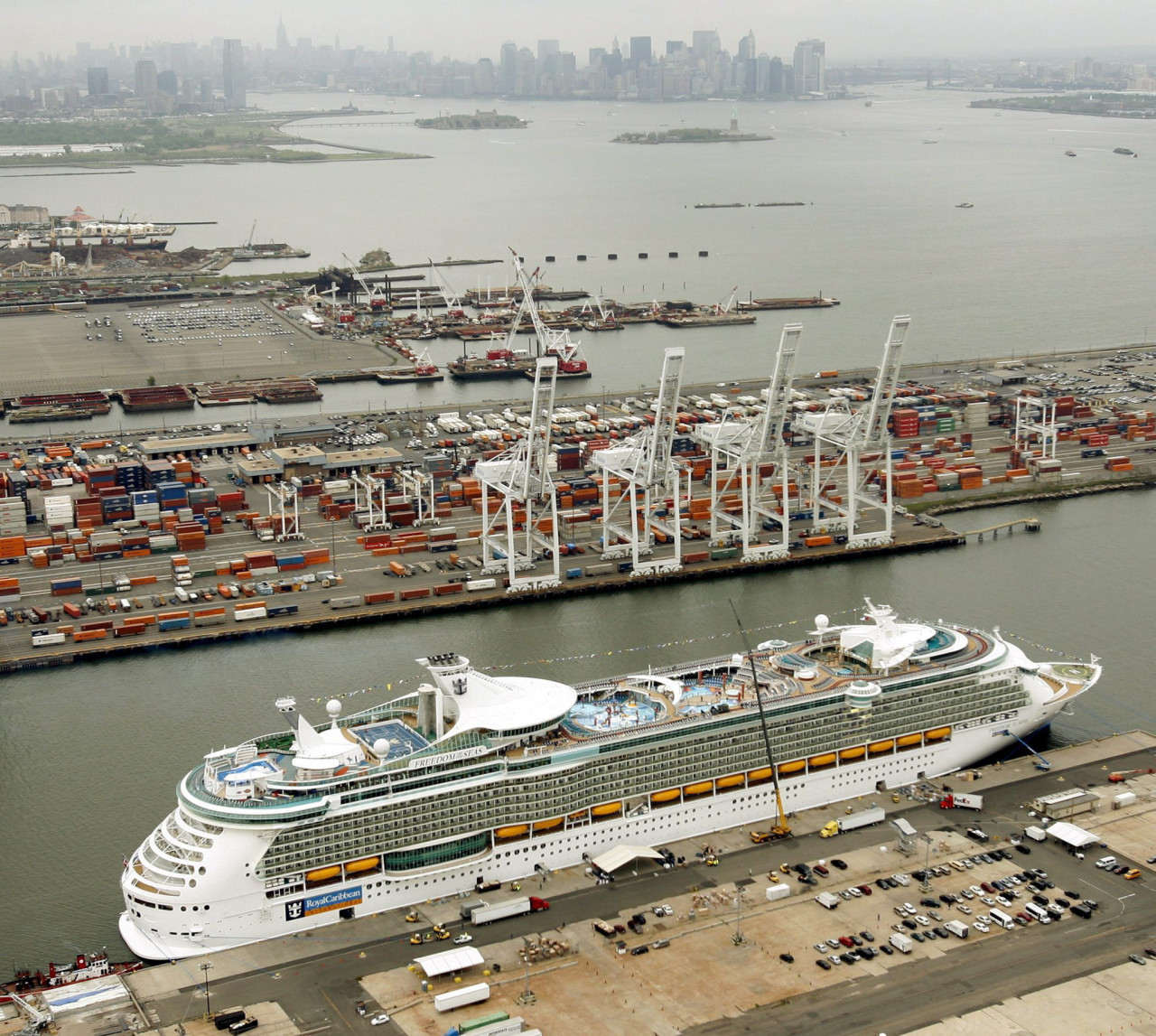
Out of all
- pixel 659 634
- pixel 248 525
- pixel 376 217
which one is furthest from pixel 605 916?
pixel 376 217

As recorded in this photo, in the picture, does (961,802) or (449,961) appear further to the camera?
(961,802)

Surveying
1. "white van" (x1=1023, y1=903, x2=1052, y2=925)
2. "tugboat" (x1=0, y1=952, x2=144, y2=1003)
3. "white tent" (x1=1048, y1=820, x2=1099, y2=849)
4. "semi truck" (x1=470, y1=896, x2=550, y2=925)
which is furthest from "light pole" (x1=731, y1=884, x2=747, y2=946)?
"tugboat" (x1=0, y1=952, x2=144, y2=1003)

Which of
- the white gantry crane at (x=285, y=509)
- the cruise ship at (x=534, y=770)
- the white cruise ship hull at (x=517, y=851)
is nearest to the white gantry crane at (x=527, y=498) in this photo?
the white gantry crane at (x=285, y=509)

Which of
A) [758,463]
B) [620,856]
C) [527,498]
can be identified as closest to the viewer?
[620,856]

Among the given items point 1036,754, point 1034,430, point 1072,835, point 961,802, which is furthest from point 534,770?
point 1034,430

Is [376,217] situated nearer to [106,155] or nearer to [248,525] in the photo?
[106,155]

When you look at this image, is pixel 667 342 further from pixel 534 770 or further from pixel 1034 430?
pixel 534 770

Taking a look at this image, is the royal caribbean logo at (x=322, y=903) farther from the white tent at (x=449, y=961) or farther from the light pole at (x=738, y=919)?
the light pole at (x=738, y=919)
